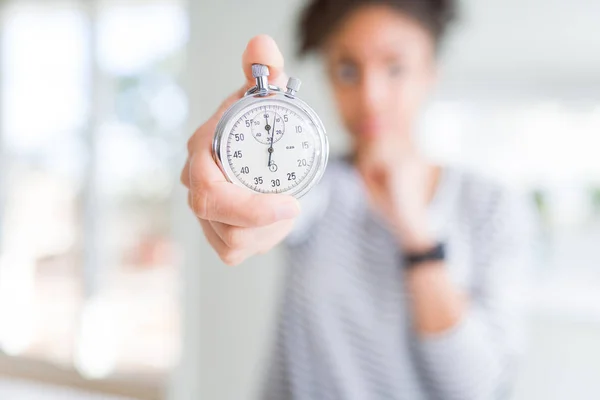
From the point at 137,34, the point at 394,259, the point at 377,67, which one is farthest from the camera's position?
the point at 137,34

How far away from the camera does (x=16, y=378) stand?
0.77 meters

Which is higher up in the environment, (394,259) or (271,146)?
(271,146)

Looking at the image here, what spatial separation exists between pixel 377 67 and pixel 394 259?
1.31 ft

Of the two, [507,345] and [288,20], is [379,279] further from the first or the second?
[288,20]

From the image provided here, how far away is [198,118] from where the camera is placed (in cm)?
87

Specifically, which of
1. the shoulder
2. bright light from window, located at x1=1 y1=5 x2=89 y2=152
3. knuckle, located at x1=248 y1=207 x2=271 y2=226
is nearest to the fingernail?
knuckle, located at x1=248 y1=207 x2=271 y2=226

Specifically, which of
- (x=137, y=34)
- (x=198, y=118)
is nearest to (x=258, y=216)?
(x=198, y=118)

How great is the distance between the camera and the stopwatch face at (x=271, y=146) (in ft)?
1.17

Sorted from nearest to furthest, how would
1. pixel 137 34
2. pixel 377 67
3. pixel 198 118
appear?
1. pixel 377 67
2. pixel 198 118
3. pixel 137 34

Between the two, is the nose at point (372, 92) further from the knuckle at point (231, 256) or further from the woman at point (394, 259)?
the knuckle at point (231, 256)

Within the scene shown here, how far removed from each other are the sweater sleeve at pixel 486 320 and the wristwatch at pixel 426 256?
0.36 feet

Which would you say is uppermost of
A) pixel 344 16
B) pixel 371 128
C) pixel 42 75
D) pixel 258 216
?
pixel 42 75

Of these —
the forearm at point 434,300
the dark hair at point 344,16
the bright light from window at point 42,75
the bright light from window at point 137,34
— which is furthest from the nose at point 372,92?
the bright light from window at point 42,75

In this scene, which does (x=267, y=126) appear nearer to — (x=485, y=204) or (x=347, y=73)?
(x=347, y=73)
